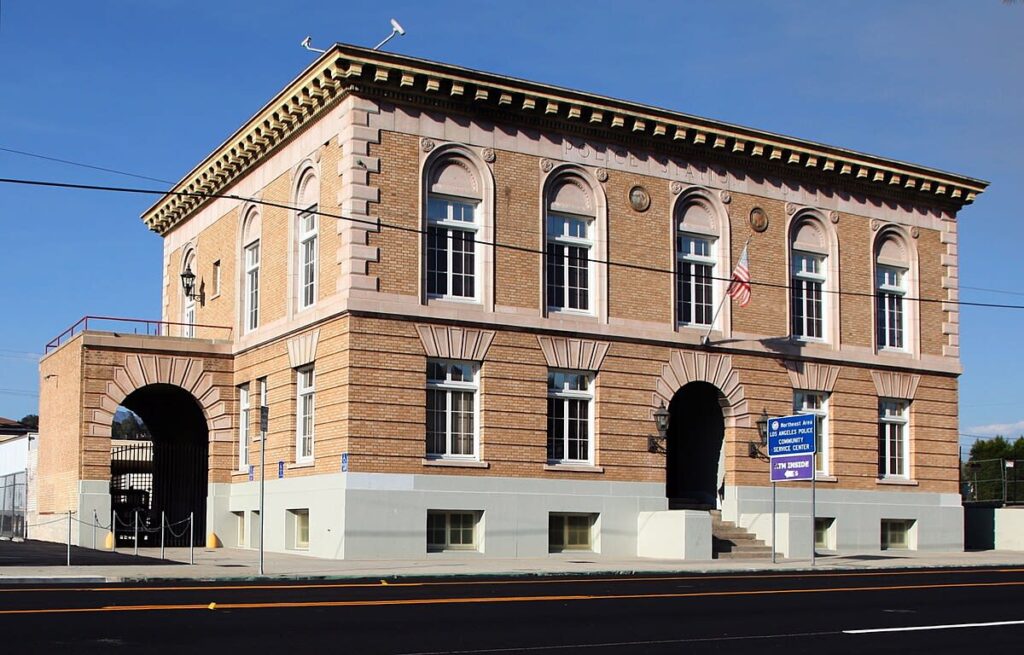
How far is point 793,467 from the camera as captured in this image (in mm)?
27953

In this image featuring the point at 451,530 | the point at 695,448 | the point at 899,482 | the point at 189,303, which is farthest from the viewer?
the point at 189,303

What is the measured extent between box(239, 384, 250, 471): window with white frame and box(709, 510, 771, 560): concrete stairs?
12.4m

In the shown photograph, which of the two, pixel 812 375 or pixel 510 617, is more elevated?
pixel 812 375

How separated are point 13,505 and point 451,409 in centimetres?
2052

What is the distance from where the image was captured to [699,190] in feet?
107

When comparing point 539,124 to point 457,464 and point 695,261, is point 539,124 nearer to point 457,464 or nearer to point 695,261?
point 695,261

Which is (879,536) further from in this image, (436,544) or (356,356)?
(356,356)

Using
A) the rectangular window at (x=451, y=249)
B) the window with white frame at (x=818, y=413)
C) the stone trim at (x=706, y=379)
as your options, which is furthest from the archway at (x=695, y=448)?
the rectangular window at (x=451, y=249)

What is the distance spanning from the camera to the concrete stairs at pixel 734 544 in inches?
1192

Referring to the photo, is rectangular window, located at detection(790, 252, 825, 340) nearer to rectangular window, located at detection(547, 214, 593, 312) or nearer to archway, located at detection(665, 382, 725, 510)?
archway, located at detection(665, 382, 725, 510)

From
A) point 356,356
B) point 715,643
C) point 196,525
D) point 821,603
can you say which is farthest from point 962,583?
point 196,525

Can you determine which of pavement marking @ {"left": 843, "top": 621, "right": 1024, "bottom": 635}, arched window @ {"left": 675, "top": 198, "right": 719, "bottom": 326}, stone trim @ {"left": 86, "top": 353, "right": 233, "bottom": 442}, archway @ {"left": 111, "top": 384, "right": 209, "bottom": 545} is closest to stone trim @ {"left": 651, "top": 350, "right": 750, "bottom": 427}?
A: arched window @ {"left": 675, "top": 198, "right": 719, "bottom": 326}

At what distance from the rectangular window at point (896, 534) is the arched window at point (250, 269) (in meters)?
18.3

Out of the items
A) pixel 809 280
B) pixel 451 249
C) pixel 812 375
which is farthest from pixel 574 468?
pixel 809 280
